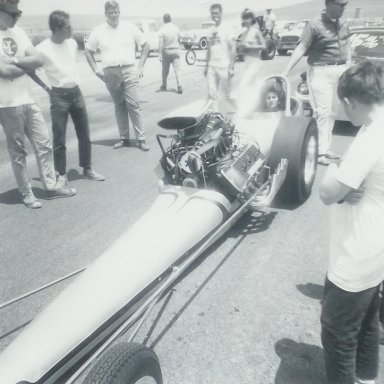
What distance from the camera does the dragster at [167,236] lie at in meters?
2.02

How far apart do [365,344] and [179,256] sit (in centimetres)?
130

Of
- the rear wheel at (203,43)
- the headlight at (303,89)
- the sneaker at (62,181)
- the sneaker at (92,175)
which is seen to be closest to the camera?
the sneaker at (62,181)

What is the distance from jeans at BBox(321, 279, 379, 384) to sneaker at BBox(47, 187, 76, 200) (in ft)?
12.7

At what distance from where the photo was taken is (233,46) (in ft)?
26.8

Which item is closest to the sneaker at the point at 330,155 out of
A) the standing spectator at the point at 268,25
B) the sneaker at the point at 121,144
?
the sneaker at the point at 121,144

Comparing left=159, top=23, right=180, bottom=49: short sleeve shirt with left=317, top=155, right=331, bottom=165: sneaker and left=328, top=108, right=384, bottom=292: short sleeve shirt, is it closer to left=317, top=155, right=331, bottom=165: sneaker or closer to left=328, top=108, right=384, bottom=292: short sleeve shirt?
left=317, top=155, right=331, bottom=165: sneaker

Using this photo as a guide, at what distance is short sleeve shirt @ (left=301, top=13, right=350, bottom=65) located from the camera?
542cm

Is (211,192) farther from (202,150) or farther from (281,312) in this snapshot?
(281,312)

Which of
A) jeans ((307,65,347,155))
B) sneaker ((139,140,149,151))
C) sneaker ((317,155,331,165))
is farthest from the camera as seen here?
sneaker ((139,140,149,151))

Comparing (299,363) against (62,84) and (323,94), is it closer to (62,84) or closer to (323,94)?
(323,94)

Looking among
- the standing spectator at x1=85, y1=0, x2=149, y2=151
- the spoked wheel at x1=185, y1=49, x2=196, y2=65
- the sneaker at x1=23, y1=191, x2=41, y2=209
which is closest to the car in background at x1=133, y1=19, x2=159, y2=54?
the spoked wheel at x1=185, y1=49, x2=196, y2=65

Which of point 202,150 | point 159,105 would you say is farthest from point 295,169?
point 159,105

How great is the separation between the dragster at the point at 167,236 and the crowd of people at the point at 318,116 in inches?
30.5

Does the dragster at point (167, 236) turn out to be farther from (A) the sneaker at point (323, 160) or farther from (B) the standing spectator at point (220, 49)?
(B) the standing spectator at point (220, 49)
